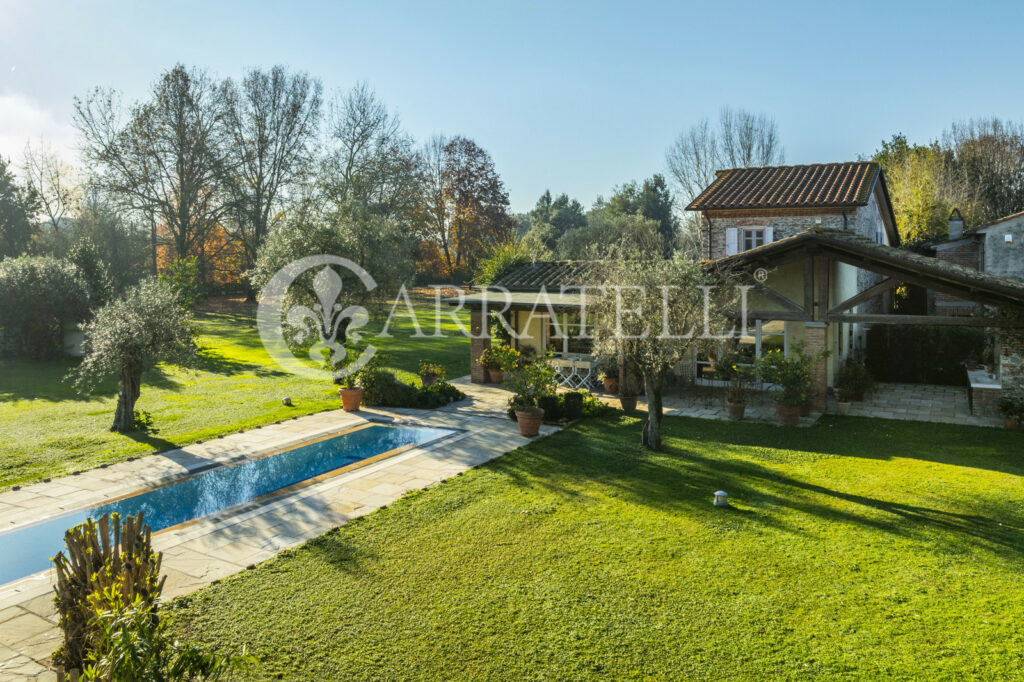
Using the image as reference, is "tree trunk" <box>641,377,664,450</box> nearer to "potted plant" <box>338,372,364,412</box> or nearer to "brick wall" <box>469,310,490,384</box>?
"potted plant" <box>338,372,364,412</box>

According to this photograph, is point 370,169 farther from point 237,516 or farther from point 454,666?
point 454,666

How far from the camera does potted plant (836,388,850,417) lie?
15335 millimetres

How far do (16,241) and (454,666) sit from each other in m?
43.3

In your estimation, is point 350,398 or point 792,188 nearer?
point 350,398

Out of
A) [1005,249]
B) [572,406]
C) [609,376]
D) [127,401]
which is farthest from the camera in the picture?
[1005,249]

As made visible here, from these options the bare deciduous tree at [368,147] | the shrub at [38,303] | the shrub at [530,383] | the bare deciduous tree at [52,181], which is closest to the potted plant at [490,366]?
the shrub at [530,383]

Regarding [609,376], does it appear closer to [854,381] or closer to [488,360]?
[488,360]

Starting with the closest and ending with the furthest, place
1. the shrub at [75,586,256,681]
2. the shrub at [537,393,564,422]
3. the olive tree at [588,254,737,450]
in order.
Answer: the shrub at [75,586,256,681]
the olive tree at [588,254,737,450]
the shrub at [537,393,564,422]

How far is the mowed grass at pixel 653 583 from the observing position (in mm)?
5203

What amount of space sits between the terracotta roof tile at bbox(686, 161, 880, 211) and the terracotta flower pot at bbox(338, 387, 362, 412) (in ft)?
42.8

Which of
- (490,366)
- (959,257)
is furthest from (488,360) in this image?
(959,257)

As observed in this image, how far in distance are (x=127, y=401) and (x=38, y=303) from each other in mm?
12401

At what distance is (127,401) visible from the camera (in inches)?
518

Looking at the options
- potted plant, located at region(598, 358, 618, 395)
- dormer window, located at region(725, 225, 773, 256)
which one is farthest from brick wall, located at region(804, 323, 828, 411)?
dormer window, located at region(725, 225, 773, 256)
